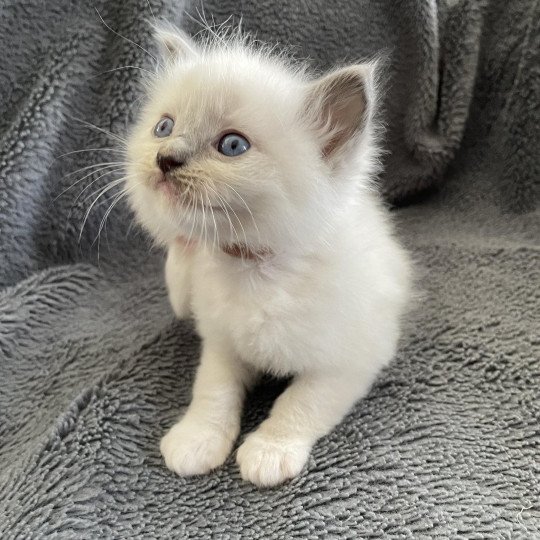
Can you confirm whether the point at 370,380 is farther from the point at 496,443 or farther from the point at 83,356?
the point at 83,356

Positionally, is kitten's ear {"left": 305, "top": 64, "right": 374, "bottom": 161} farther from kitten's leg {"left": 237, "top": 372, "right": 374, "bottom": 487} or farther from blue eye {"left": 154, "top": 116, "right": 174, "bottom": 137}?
kitten's leg {"left": 237, "top": 372, "right": 374, "bottom": 487}

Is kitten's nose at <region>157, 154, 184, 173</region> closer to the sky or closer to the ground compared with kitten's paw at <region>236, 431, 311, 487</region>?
closer to the sky

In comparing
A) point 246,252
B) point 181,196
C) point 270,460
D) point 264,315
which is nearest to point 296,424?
point 270,460

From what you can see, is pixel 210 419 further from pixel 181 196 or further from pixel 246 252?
pixel 181 196

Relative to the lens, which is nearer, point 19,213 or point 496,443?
point 496,443

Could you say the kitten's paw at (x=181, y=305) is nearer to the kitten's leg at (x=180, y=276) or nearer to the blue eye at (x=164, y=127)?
the kitten's leg at (x=180, y=276)

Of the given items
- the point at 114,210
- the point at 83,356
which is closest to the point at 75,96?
the point at 114,210

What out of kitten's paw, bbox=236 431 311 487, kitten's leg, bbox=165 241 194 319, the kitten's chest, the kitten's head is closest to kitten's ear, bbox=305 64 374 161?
the kitten's head
